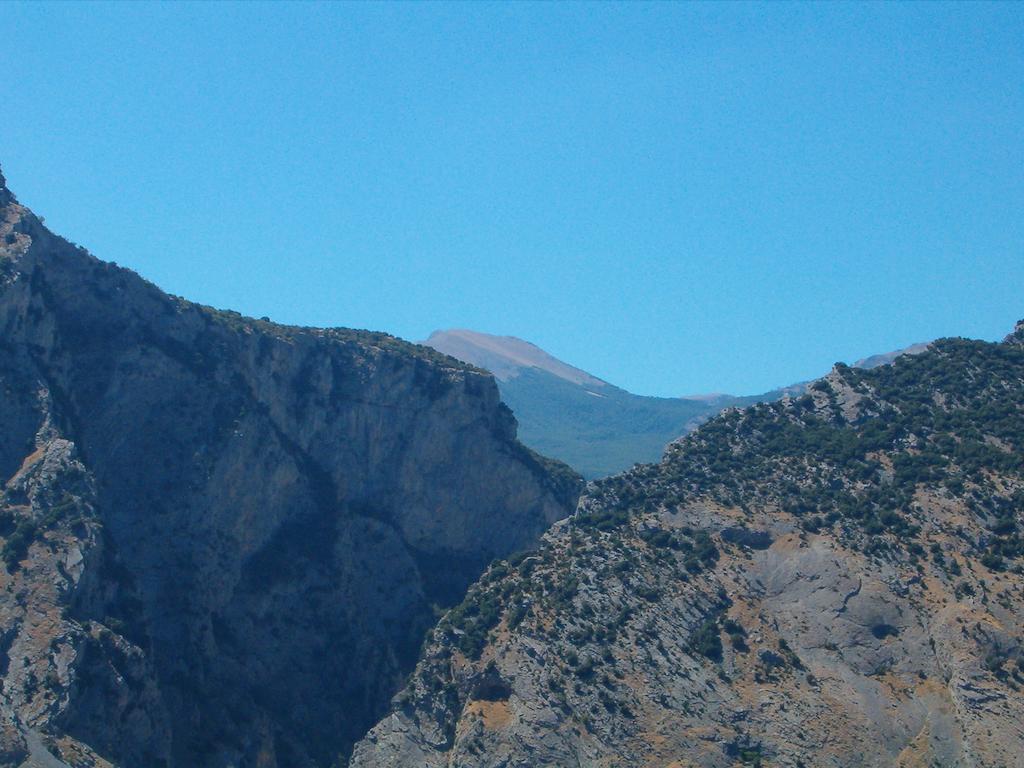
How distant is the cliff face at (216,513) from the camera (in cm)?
9050

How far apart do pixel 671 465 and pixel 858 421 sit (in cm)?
1514

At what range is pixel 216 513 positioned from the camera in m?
114

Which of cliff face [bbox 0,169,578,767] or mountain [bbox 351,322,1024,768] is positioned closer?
mountain [bbox 351,322,1024,768]

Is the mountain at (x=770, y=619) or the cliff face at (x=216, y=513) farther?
the cliff face at (x=216, y=513)

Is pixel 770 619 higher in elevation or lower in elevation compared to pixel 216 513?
lower

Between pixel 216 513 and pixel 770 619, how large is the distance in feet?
147

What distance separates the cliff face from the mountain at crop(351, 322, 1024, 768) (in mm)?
16915

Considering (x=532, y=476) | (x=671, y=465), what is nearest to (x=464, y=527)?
(x=532, y=476)

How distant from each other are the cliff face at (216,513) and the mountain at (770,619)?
16.9 m

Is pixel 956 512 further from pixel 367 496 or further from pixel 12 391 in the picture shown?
pixel 12 391

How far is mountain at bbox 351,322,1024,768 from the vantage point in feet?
282

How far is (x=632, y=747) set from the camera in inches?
3401

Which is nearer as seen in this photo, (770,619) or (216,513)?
(770,619)

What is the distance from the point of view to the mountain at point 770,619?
85812mm
